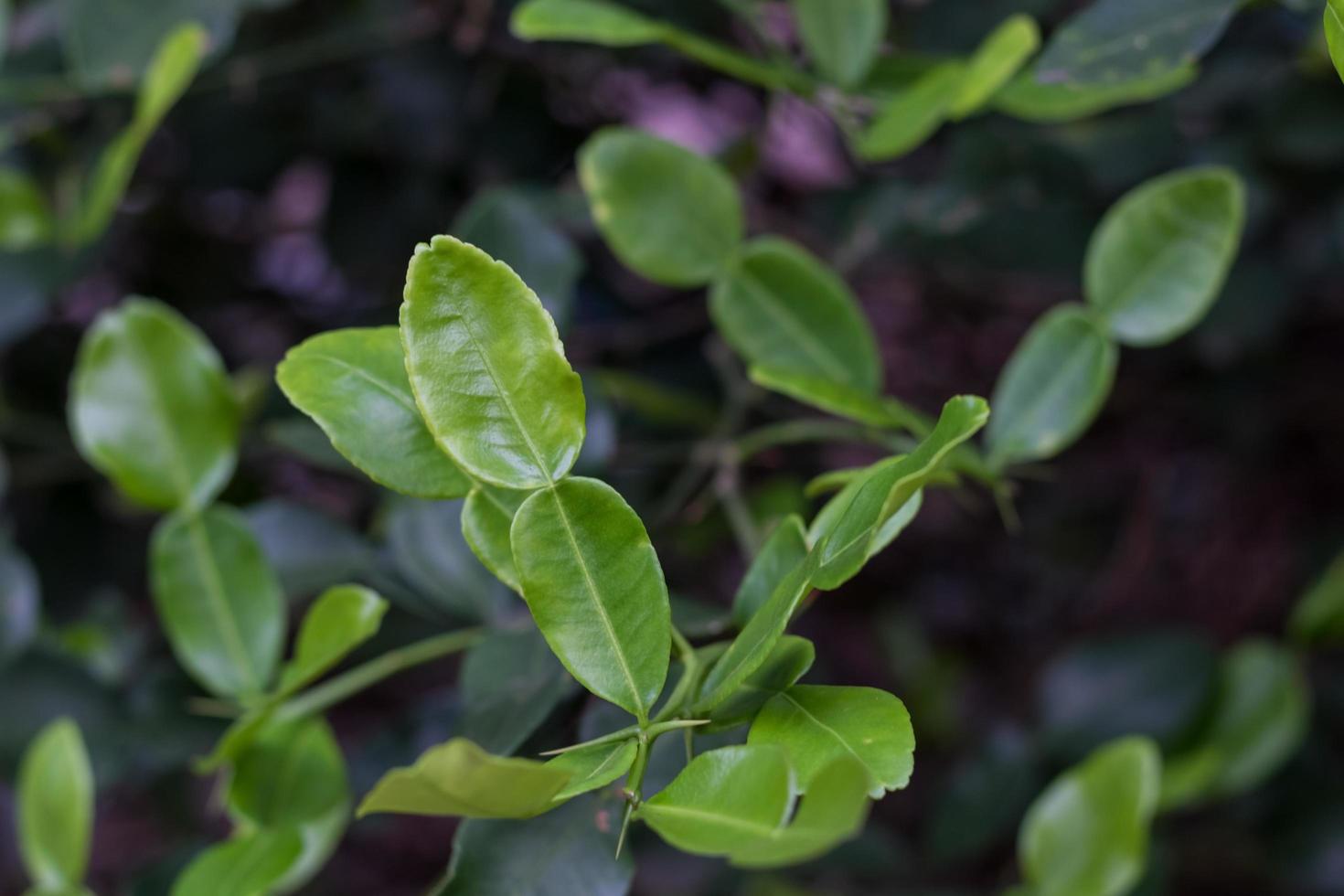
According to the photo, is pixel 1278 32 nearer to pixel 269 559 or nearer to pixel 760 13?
pixel 760 13

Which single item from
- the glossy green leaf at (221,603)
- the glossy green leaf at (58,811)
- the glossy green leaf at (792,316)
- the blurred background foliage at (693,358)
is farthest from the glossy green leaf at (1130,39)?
the glossy green leaf at (58,811)

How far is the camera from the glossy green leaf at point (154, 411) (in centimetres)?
56

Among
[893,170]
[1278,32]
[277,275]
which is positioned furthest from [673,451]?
[277,275]

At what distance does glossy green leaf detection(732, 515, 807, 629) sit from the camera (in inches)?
14.8

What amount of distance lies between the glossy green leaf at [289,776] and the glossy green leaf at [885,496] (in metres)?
0.28

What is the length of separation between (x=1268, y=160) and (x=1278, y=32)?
93 mm

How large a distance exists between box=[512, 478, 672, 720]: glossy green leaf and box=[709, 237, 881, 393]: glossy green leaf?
0.21m

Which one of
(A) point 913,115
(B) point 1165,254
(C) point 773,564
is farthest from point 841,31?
(C) point 773,564

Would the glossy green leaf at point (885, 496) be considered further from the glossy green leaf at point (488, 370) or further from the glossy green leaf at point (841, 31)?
the glossy green leaf at point (841, 31)

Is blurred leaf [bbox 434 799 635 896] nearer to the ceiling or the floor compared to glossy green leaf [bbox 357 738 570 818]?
nearer to the floor

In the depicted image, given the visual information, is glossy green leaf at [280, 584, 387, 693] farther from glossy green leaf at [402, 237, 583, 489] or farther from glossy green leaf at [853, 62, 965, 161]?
glossy green leaf at [853, 62, 965, 161]

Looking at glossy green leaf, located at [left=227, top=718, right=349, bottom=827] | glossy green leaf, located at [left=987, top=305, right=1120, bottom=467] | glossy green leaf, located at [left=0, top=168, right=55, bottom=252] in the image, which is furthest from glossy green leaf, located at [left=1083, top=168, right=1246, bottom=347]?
glossy green leaf, located at [left=0, top=168, right=55, bottom=252]

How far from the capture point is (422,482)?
0.37 metres

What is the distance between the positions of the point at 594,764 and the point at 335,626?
5.6 inches
